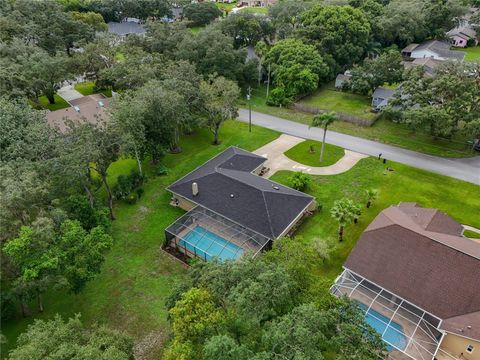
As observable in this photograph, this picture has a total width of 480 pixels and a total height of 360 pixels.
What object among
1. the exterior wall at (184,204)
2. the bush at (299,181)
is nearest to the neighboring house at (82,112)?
the exterior wall at (184,204)

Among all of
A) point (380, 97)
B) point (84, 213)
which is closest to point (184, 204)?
point (84, 213)

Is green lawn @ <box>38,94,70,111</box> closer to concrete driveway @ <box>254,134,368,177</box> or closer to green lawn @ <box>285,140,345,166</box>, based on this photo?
concrete driveway @ <box>254,134,368,177</box>

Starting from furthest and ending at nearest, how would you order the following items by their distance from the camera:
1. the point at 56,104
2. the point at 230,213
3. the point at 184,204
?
1. the point at 56,104
2. the point at 184,204
3. the point at 230,213

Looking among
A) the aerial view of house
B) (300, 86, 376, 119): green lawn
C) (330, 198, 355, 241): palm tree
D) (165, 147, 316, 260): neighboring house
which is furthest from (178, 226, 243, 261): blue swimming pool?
(300, 86, 376, 119): green lawn

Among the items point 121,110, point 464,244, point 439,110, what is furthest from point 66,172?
point 439,110

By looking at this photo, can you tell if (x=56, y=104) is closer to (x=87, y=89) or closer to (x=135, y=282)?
(x=87, y=89)

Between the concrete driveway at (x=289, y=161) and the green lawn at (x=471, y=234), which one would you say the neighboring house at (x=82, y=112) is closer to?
the concrete driveway at (x=289, y=161)

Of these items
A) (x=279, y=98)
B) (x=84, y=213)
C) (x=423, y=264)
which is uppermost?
(x=84, y=213)
